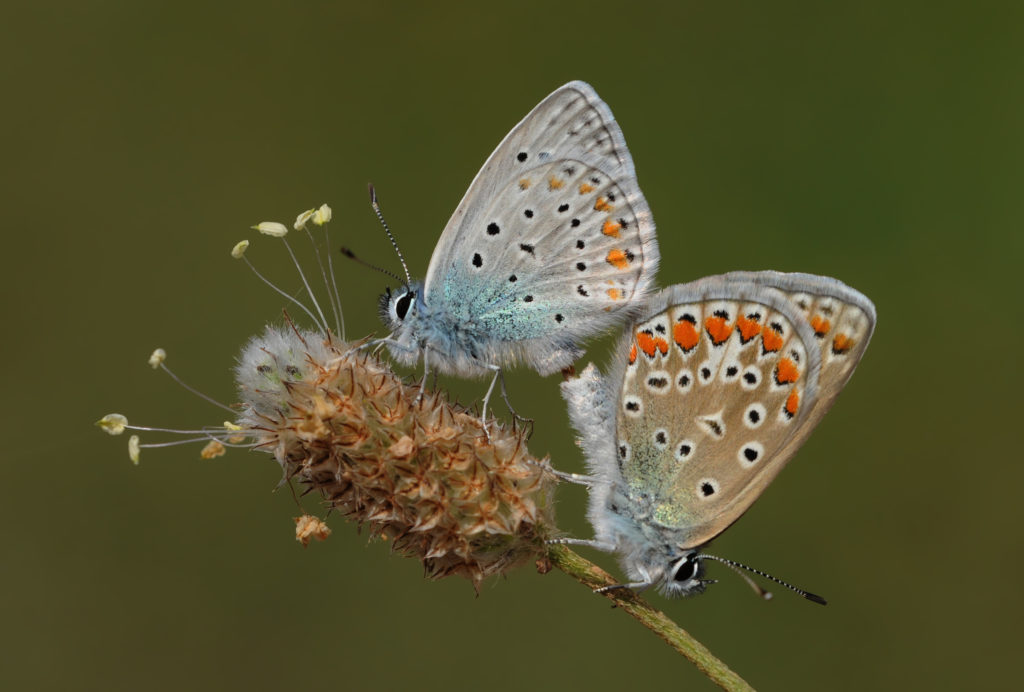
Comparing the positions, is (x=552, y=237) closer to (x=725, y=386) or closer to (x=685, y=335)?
(x=685, y=335)

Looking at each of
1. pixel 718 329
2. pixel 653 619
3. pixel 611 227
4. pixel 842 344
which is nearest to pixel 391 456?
pixel 653 619

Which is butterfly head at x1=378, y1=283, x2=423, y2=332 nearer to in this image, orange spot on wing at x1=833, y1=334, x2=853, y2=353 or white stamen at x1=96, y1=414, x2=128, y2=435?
white stamen at x1=96, y1=414, x2=128, y2=435

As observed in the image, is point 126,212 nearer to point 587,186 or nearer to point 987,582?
point 587,186

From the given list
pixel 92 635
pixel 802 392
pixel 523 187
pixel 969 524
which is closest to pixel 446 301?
pixel 523 187

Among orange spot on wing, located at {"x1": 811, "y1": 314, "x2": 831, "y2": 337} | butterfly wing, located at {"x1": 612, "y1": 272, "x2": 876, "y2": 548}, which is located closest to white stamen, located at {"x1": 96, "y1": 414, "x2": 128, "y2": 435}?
butterfly wing, located at {"x1": 612, "y1": 272, "x2": 876, "y2": 548}

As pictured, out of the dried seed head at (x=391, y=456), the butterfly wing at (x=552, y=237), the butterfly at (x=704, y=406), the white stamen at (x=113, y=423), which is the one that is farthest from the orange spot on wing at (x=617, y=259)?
the white stamen at (x=113, y=423)

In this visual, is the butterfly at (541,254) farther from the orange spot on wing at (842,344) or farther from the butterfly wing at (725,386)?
the orange spot on wing at (842,344)
